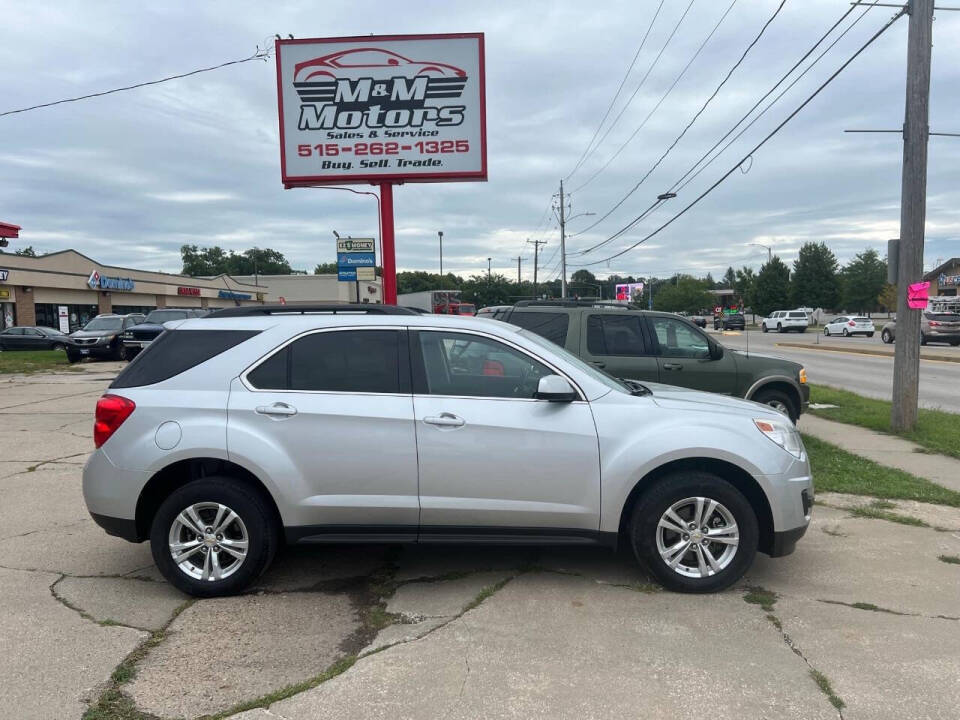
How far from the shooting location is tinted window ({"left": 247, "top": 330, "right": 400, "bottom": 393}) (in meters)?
4.26

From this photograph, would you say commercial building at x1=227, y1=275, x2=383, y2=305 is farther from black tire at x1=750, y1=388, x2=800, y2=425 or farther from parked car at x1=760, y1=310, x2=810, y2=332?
black tire at x1=750, y1=388, x2=800, y2=425

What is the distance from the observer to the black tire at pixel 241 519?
4109 millimetres

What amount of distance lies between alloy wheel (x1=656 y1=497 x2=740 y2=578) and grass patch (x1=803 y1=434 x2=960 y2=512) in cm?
268

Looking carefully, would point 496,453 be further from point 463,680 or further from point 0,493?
point 0,493

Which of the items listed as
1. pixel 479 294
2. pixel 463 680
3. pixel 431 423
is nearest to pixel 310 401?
pixel 431 423

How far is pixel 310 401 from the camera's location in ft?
13.7

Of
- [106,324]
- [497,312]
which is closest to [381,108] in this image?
[497,312]

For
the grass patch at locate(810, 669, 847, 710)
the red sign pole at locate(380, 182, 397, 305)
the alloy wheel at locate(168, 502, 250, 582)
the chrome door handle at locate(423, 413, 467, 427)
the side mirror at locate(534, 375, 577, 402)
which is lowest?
the grass patch at locate(810, 669, 847, 710)

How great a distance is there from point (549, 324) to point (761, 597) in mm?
4768

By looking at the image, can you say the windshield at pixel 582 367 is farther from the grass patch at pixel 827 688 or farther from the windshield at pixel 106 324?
the windshield at pixel 106 324

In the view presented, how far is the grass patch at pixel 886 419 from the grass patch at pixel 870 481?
4.98ft

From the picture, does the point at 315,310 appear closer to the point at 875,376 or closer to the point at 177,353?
the point at 177,353

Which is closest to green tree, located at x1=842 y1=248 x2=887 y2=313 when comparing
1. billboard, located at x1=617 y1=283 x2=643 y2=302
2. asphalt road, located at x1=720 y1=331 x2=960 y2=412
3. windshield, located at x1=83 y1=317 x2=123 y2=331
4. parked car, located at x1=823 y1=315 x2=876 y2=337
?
billboard, located at x1=617 y1=283 x2=643 y2=302

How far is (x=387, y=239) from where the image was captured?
12.5 m
